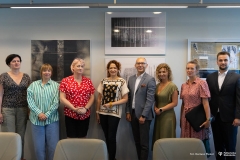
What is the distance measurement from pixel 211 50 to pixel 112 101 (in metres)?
1.77

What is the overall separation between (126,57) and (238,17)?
1892mm

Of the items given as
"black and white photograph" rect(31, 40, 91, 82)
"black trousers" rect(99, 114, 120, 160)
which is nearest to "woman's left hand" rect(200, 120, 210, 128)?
"black trousers" rect(99, 114, 120, 160)

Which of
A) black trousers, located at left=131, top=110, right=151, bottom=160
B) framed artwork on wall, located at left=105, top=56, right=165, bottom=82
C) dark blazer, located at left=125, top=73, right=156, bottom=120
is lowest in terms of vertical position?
black trousers, located at left=131, top=110, right=151, bottom=160

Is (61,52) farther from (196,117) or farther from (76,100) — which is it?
(196,117)

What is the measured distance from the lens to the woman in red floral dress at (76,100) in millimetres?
3133

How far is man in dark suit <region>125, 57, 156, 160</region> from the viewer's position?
3.07 m

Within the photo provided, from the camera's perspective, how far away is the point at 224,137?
9.69 ft

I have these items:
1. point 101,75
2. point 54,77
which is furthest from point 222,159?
point 54,77

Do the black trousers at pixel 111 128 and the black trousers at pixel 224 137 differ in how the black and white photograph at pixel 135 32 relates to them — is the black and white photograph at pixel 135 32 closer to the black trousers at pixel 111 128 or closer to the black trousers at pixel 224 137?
the black trousers at pixel 111 128

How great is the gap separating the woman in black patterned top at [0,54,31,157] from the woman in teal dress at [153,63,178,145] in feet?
6.21

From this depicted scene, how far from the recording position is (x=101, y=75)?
3.66 metres

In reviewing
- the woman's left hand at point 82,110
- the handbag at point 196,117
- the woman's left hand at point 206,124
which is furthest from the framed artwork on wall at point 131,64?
the woman's left hand at point 206,124

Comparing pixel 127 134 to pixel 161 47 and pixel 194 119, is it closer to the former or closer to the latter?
pixel 194 119

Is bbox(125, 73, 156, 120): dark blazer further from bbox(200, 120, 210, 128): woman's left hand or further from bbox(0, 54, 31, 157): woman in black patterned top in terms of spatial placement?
bbox(0, 54, 31, 157): woman in black patterned top
